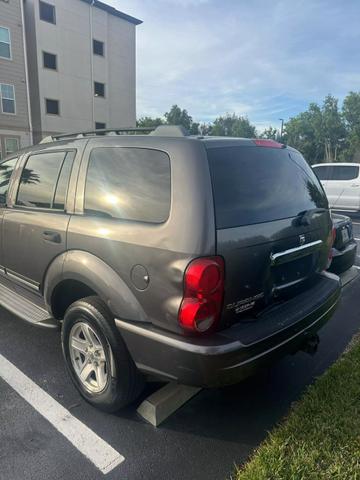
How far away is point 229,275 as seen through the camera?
2.06 meters

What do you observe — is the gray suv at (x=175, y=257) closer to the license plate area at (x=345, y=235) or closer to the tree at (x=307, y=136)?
the license plate area at (x=345, y=235)

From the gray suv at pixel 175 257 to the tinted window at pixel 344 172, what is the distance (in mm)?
9195

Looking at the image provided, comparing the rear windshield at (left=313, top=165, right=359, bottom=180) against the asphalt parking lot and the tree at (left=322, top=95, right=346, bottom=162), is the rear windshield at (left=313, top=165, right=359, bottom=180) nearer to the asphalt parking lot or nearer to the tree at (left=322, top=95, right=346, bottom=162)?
the asphalt parking lot

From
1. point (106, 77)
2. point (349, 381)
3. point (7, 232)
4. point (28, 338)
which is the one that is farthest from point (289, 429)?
point (106, 77)

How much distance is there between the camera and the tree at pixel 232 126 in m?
72.9

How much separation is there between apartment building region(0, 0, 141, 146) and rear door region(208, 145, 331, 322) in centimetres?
2300

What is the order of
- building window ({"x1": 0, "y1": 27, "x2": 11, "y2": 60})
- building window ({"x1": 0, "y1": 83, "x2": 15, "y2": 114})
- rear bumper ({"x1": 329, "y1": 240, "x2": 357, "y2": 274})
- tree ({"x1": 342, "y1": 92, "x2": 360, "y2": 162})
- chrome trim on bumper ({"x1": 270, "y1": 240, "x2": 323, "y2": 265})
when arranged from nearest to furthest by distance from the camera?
chrome trim on bumper ({"x1": 270, "y1": 240, "x2": 323, "y2": 265})
rear bumper ({"x1": 329, "y1": 240, "x2": 357, "y2": 274})
building window ({"x1": 0, "y1": 27, "x2": 11, "y2": 60})
building window ({"x1": 0, "y1": 83, "x2": 15, "y2": 114})
tree ({"x1": 342, "y1": 92, "x2": 360, "y2": 162})

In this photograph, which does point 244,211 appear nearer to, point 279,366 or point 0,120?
point 279,366

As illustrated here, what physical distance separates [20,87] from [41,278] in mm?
23293

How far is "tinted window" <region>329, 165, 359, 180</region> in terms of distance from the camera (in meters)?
11.1

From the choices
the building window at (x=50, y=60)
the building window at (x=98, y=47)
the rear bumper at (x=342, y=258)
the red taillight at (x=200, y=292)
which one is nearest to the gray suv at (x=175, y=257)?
the red taillight at (x=200, y=292)

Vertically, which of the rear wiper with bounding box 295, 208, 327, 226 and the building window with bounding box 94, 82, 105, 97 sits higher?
the building window with bounding box 94, 82, 105, 97

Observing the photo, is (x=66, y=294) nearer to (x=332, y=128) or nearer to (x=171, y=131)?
(x=171, y=131)

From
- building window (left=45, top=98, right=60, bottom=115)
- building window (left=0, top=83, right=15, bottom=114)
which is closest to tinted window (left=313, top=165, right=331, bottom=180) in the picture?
building window (left=0, top=83, right=15, bottom=114)
